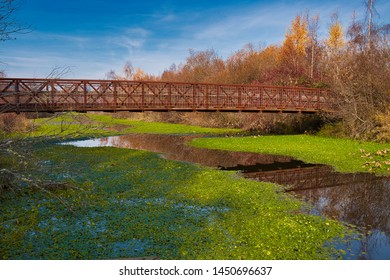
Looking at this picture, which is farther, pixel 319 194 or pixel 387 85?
pixel 387 85

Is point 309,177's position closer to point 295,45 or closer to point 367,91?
point 367,91

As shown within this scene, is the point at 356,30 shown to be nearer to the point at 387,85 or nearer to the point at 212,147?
the point at 387,85

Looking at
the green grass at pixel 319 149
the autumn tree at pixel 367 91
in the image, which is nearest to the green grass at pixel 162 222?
the green grass at pixel 319 149

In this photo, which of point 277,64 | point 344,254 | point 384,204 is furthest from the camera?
point 277,64

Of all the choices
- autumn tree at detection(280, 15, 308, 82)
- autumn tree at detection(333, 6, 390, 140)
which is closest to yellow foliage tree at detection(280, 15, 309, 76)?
autumn tree at detection(280, 15, 308, 82)

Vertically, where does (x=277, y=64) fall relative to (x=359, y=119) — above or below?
above

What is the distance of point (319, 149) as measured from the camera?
2473cm

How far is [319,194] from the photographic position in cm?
1329

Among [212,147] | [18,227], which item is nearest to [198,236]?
[18,227]

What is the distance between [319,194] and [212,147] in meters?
14.5

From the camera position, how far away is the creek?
28.7ft

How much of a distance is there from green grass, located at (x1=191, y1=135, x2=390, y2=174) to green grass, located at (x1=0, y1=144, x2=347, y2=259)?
7.20 metres

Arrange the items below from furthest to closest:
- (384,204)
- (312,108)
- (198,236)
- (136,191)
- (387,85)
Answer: (312,108) < (387,85) < (136,191) < (384,204) < (198,236)

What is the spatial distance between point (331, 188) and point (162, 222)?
8032 millimetres
